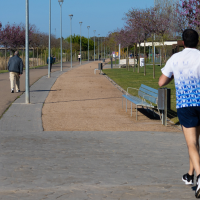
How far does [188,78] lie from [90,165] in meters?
2.12

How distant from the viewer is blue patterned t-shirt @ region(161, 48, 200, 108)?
168 inches

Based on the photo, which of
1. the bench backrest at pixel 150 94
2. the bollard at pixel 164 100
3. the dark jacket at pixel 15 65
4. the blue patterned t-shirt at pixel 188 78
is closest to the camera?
the blue patterned t-shirt at pixel 188 78

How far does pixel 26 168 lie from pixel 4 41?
42.7m

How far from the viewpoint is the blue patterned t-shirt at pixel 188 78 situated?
4.28m

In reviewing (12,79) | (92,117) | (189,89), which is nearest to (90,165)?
(189,89)

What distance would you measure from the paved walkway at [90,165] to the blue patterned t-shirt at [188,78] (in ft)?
3.43

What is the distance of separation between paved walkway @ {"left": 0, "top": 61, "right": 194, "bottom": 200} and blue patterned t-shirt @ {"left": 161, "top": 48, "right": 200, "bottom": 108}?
3.43ft

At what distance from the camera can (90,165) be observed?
5.66 metres

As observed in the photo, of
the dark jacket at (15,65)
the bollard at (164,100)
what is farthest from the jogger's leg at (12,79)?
the bollard at (164,100)

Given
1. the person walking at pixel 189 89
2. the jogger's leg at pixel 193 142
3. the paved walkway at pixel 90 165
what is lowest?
the paved walkway at pixel 90 165

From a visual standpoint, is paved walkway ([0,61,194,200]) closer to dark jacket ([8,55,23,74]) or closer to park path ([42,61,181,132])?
park path ([42,61,181,132])

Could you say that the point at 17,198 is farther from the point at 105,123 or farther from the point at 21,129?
the point at 105,123

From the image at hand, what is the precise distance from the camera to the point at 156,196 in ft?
14.0

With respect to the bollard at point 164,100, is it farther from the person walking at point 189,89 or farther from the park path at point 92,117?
the person walking at point 189,89
